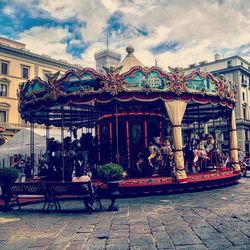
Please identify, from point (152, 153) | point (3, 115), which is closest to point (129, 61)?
point (152, 153)

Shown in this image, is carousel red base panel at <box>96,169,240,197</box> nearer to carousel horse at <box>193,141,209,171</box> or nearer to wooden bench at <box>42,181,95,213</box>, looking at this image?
carousel horse at <box>193,141,209,171</box>

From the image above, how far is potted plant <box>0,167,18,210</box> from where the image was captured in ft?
30.3

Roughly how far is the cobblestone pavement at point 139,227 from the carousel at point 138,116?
276 centimetres

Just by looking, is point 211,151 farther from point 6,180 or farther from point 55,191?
point 6,180

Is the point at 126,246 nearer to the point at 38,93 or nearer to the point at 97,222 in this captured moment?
the point at 97,222

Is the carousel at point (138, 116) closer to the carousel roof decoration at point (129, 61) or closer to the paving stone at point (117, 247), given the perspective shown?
the carousel roof decoration at point (129, 61)

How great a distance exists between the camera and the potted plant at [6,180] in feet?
30.3

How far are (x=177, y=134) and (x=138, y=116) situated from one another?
3.56m

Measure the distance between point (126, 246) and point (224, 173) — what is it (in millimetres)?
9505

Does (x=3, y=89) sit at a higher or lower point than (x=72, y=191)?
higher

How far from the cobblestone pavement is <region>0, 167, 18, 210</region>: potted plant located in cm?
49

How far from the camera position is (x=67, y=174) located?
12930mm

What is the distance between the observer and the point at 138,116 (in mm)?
15109

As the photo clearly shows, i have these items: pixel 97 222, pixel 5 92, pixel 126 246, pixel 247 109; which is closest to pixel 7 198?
pixel 97 222
